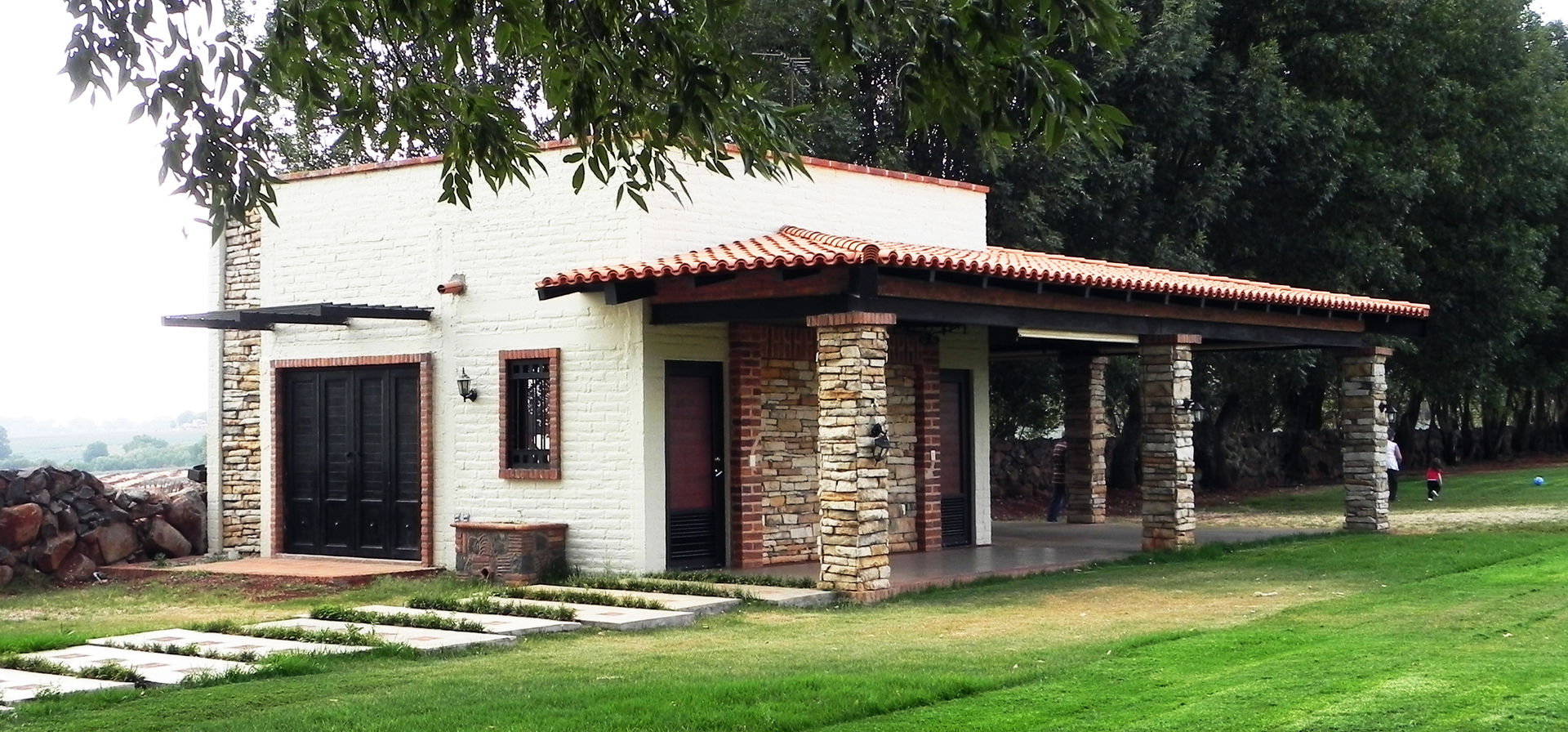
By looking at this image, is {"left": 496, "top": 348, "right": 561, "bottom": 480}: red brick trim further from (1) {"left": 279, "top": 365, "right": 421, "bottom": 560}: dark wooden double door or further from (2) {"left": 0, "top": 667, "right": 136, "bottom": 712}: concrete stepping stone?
(2) {"left": 0, "top": 667, "right": 136, "bottom": 712}: concrete stepping stone

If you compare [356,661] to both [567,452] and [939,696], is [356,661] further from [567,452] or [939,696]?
[567,452]

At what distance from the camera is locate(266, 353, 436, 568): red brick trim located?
17453mm

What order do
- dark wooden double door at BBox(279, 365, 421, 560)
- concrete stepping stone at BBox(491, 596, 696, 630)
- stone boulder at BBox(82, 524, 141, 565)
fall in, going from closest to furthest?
concrete stepping stone at BBox(491, 596, 696, 630) → dark wooden double door at BBox(279, 365, 421, 560) → stone boulder at BBox(82, 524, 141, 565)

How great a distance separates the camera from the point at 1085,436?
2464 cm

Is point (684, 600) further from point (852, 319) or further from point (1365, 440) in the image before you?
point (1365, 440)

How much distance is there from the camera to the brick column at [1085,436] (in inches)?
965

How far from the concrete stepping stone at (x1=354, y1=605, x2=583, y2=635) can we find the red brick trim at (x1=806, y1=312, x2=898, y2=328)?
3389 millimetres

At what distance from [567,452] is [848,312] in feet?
12.6

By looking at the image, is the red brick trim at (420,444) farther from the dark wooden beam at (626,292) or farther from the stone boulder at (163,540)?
the dark wooden beam at (626,292)

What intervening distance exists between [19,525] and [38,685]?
8681 millimetres

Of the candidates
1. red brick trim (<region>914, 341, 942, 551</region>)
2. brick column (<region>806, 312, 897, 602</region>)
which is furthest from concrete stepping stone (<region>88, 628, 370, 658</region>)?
red brick trim (<region>914, 341, 942, 551</region>)

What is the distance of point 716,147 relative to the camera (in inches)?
370

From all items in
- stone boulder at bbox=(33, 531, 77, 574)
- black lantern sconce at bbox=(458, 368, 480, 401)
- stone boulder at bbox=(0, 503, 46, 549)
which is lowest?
stone boulder at bbox=(33, 531, 77, 574)

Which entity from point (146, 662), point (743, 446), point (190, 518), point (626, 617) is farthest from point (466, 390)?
point (146, 662)
